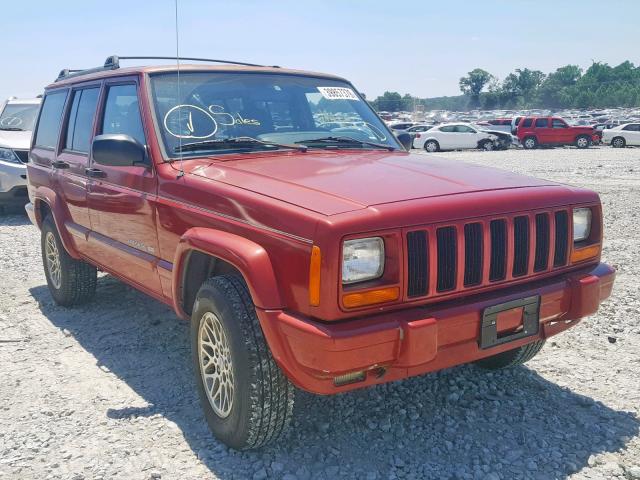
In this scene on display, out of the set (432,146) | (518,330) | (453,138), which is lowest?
(432,146)

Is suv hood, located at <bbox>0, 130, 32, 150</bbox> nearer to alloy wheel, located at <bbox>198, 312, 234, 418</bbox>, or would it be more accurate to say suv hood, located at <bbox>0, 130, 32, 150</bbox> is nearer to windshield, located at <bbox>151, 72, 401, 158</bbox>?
windshield, located at <bbox>151, 72, 401, 158</bbox>

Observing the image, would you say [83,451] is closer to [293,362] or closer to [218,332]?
[218,332]

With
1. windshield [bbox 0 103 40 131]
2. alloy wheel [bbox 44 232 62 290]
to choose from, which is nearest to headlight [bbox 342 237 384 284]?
alloy wheel [bbox 44 232 62 290]

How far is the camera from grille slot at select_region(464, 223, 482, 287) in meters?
2.71

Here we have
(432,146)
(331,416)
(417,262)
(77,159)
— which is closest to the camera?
(417,262)

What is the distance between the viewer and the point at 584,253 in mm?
3232

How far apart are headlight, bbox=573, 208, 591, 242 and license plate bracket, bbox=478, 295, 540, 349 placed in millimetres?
586

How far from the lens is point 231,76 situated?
159 inches

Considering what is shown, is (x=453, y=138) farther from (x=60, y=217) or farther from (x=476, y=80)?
(x=476, y=80)

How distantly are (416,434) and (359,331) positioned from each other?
1052mm

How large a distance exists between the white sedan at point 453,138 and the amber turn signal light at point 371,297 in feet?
87.7

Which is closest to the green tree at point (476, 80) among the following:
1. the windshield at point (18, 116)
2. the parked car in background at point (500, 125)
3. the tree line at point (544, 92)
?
the tree line at point (544, 92)

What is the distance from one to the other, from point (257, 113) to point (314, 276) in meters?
1.79

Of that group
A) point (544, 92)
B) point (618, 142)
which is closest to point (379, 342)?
point (618, 142)
